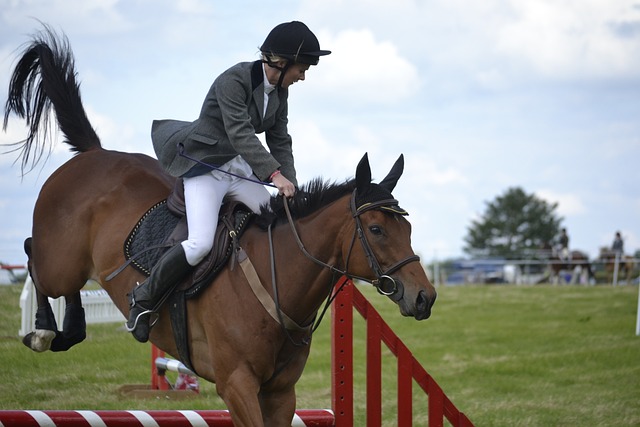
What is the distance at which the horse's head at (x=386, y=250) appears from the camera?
387 centimetres

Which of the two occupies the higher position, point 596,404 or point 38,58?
point 38,58

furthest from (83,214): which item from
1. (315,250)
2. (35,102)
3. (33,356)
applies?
(33,356)

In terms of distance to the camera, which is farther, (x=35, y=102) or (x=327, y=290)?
(x=35, y=102)

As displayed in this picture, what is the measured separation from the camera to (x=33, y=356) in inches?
320

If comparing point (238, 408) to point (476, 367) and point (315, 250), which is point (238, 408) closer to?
point (315, 250)

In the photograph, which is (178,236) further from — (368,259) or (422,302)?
(422,302)

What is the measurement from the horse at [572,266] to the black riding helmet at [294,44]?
22.4 meters

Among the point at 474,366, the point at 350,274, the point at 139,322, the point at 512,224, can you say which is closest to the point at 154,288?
the point at 139,322

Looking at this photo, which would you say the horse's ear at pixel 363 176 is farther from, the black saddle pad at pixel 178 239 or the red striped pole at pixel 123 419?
the red striped pole at pixel 123 419

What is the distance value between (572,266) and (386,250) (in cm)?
2485

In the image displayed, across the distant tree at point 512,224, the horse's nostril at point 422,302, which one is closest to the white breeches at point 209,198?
the horse's nostril at point 422,302

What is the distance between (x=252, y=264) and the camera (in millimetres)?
4398

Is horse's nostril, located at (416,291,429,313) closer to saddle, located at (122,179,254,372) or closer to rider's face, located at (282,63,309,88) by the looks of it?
saddle, located at (122,179,254,372)

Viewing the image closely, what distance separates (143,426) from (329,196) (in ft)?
5.23
